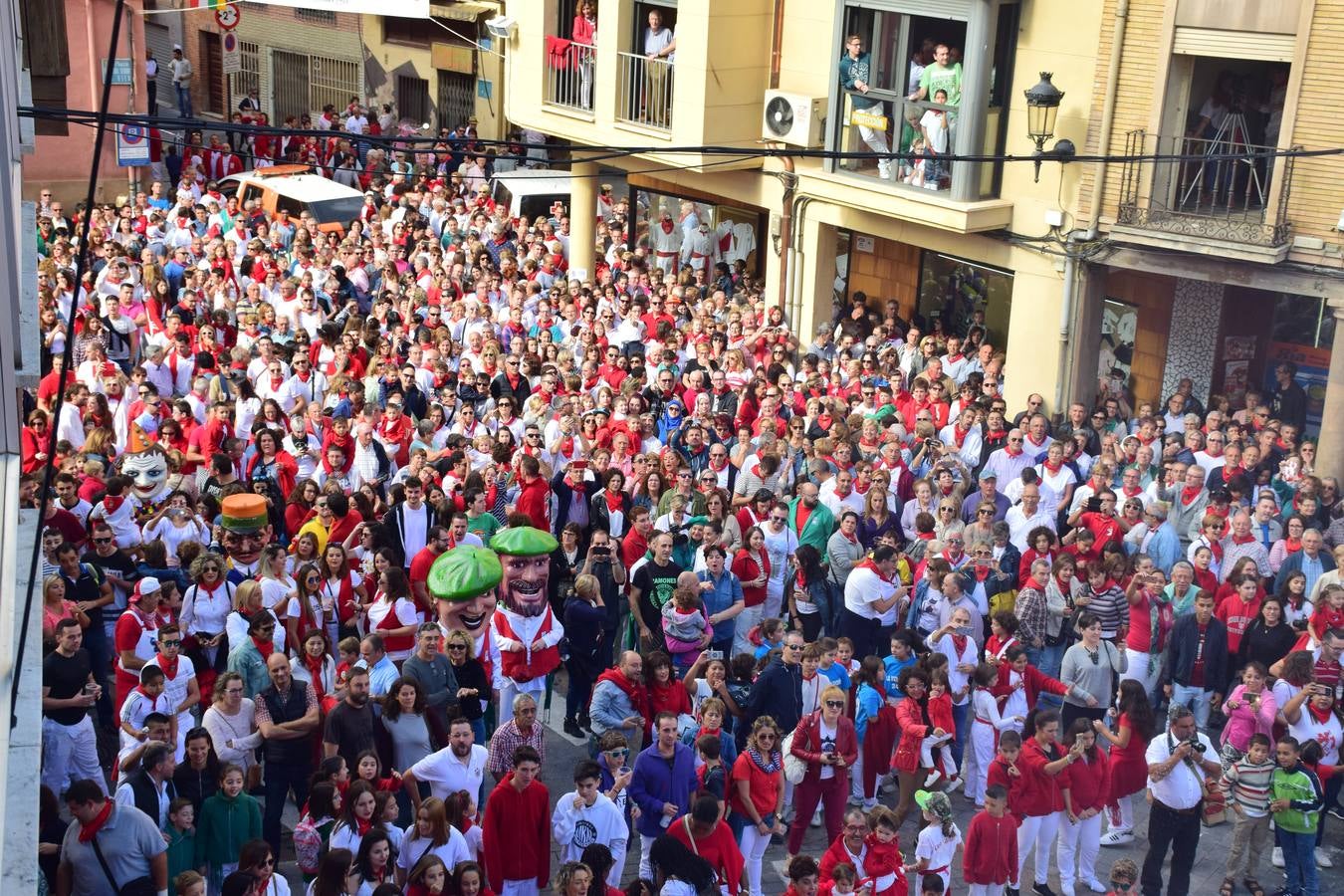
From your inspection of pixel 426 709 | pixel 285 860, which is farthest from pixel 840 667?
pixel 285 860

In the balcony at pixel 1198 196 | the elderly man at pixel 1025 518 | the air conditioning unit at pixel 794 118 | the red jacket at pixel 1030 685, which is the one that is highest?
the air conditioning unit at pixel 794 118

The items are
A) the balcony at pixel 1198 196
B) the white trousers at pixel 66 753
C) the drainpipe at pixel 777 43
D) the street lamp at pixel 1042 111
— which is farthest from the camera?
the drainpipe at pixel 777 43

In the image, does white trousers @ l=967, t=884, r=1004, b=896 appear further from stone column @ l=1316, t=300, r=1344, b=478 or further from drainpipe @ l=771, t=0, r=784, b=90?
drainpipe @ l=771, t=0, r=784, b=90

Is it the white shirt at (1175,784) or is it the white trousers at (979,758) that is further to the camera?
the white trousers at (979,758)

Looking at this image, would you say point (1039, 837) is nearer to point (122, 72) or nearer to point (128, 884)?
point (128, 884)

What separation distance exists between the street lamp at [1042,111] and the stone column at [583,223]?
6.99 m

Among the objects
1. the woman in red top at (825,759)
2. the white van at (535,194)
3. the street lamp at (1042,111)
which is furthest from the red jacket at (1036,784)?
the white van at (535,194)

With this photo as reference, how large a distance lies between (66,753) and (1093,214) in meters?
11.8

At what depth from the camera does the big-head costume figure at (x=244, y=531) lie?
35.8ft

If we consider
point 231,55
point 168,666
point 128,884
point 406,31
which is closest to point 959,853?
point 168,666

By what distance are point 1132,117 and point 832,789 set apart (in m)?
9.47

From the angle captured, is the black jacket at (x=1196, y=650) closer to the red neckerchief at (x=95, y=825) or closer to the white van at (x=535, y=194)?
the red neckerchief at (x=95, y=825)

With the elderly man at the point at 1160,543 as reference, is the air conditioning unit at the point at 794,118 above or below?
above

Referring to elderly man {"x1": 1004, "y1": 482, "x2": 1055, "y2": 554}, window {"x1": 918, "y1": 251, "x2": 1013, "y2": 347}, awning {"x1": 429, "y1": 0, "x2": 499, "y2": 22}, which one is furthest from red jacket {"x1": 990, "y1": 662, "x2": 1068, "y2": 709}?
awning {"x1": 429, "y1": 0, "x2": 499, "y2": 22}
